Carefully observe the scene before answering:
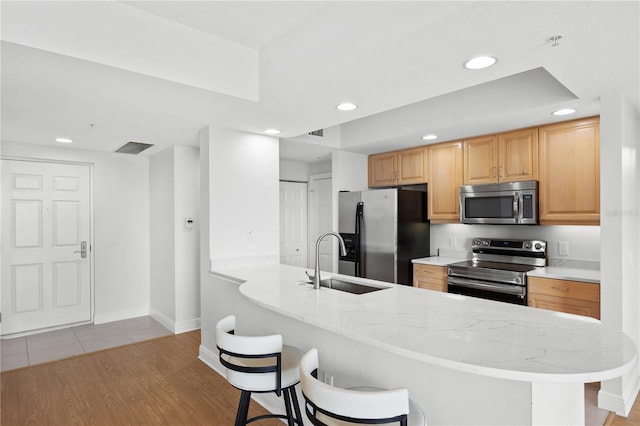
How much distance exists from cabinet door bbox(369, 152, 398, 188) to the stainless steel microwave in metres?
0.96

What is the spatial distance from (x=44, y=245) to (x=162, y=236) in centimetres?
130

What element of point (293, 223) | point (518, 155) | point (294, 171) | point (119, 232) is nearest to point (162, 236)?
point (119, 232)

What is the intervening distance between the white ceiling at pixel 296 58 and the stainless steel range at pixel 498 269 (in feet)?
4.23

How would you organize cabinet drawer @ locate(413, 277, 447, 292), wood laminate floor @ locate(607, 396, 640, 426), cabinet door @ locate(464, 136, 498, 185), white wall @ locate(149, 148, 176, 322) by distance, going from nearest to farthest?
wood laminate floor @ locate(607, 396, 640, 426) → cabinet door @ locate(464, 136, 498, 185) → cabinet drawer @ locate(413, 277, 447, 292) → white wall @ locate(149, 148, 176, 322)

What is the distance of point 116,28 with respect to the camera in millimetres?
1903

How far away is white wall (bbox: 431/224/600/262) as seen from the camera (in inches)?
133

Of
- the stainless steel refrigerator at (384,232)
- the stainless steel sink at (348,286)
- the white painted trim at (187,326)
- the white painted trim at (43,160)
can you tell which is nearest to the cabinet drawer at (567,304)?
the stainless steel refrigerator at (384,232)

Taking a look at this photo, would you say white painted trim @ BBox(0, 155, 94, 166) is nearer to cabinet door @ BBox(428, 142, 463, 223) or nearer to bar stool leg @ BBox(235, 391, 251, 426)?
bar stool leg @ BBox(235, 391, 251, 426)

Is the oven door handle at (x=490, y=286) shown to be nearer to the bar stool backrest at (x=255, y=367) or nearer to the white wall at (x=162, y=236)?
the bar stool backrest at (x=255, y=367)

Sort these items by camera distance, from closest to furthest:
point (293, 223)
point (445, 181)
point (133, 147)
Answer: point (445, 181) → point (133, 147) → point (293, 223)

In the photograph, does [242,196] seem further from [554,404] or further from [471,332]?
[554,404]

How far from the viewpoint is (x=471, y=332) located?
1.46 m

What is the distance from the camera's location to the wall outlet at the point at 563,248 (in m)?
3.52

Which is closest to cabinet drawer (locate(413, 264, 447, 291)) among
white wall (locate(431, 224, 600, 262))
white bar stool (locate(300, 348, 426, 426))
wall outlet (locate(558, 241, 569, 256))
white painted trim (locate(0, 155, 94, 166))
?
white wall (locate(431, 224, 600, 262))
